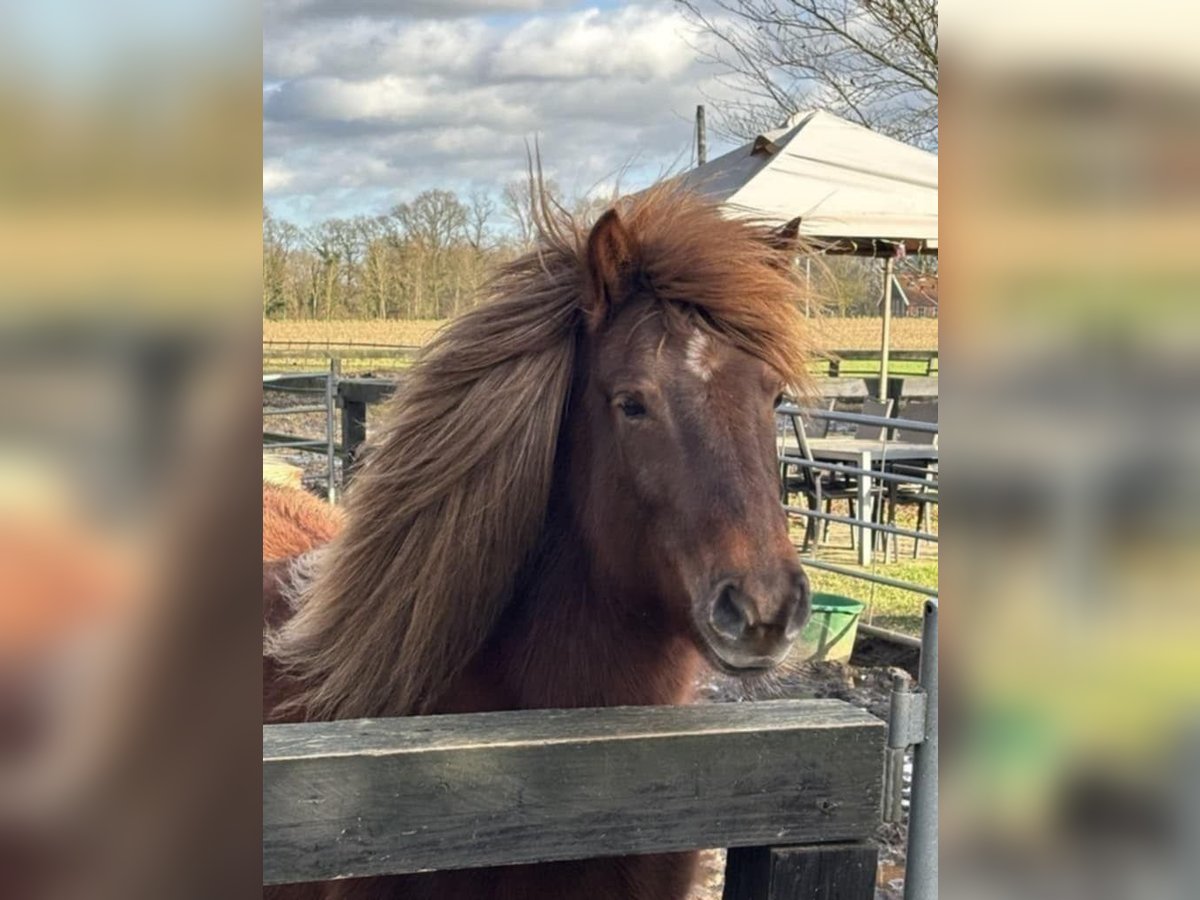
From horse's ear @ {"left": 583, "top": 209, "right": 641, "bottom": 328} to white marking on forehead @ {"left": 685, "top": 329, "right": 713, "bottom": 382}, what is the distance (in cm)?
16

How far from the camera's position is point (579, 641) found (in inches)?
70.1

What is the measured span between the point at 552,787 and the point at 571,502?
0.70 m

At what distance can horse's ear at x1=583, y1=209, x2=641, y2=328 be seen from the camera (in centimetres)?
182

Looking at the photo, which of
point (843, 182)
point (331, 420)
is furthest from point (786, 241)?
point (331, 420)

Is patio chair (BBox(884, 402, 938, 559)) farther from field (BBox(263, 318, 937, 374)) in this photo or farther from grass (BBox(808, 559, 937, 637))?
field (BBox(263, 318, 937, 374))

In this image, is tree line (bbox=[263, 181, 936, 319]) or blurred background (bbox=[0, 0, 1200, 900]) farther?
tree line (bbox=[263, 181, 936, 319])

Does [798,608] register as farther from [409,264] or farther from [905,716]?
[409,264]

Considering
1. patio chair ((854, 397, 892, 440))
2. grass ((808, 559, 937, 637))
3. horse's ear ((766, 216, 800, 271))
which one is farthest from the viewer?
patio chair ((854, 397, 892, 440))

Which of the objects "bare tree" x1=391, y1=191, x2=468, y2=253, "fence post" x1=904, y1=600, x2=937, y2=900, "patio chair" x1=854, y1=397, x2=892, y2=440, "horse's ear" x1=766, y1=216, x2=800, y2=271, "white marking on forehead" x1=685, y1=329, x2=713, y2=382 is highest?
"bare tree" x1=391, y1=191, x2=468, y2=253

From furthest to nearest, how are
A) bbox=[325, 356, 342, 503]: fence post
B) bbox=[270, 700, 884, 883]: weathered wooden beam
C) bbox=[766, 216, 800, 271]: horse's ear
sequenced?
→ bbox=[325, 356, 342, 503]: fence post < bbox=[766, 216, 800, 271]: horse's ear < bbox=[270, 700, 884, 883]: weathered wooden beam

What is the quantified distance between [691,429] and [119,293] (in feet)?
4.38

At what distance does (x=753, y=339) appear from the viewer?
182 centimetres

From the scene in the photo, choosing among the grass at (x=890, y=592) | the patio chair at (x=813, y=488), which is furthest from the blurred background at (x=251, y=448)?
the patio chair at (x=813, y=488)

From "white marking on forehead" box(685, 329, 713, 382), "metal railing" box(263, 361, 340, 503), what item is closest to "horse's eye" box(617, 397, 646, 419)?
"white marking on forehead" box(685, 329, 713, 382)
